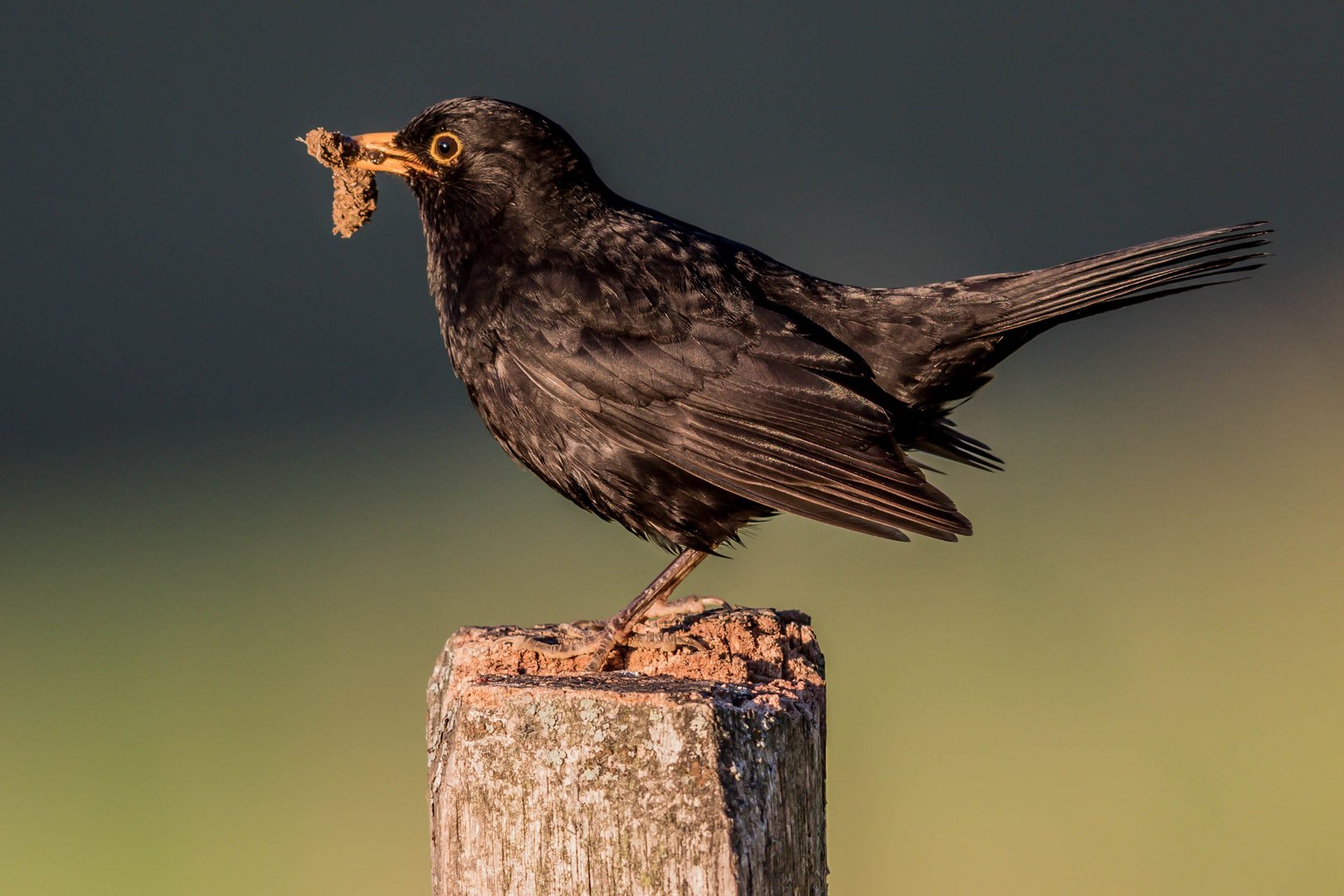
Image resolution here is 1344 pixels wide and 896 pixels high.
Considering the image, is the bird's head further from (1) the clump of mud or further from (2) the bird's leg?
(2) the bird's leg

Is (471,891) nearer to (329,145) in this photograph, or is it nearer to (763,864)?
(763,864)

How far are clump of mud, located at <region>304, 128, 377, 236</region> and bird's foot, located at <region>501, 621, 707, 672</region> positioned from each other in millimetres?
1323

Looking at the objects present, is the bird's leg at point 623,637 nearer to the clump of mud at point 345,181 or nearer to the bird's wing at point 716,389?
the bird's wing at point 716,389

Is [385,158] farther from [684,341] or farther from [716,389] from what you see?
[716,389]

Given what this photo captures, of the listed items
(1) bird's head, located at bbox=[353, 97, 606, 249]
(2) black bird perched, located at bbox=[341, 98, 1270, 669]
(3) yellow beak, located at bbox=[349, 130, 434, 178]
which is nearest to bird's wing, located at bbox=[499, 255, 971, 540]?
(2) black bird perched, located at bbox=[341, 98, 1270, 669]

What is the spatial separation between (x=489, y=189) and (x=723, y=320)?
0.73 m

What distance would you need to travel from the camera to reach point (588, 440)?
122 inches

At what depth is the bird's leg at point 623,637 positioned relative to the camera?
2.90 meters

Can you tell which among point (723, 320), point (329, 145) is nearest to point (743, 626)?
point (723, 320)

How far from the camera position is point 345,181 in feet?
11.7

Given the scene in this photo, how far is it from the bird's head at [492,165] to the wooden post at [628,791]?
1.49 m

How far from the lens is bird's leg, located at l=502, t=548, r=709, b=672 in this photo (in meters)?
2.90

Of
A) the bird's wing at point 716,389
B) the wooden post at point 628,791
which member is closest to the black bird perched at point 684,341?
the bird's wing at point 716,389

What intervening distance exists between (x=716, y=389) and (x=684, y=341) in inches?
5.7
